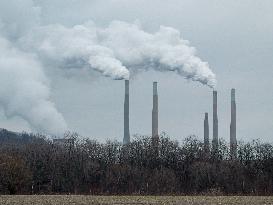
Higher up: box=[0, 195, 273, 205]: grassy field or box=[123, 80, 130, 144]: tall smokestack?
box=[123, 80, 130, 144]: tall smokestack

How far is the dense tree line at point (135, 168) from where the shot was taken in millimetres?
59625

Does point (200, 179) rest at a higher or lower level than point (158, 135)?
lower

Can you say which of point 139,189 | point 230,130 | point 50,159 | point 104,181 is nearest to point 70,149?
point 50,159

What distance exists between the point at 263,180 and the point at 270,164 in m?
5.06

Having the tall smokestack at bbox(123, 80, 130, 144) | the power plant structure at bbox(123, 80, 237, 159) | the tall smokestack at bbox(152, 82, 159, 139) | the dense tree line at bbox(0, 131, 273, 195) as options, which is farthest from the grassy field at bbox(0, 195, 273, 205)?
the tall smokestack at bbox(123, 80, 130, 144)

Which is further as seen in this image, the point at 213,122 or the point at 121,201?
the point at 213,122

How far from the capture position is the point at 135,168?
6681 centimetres

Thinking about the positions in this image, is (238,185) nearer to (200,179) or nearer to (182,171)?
(200,179)

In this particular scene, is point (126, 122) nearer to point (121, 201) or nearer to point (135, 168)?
point (135, 168)

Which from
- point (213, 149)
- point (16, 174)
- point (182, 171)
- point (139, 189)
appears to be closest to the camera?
point (16, 174)

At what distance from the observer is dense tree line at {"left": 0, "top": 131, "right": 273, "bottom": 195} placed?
5962 centimetres

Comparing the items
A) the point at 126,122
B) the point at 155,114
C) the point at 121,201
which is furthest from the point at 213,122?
the point at 121,201

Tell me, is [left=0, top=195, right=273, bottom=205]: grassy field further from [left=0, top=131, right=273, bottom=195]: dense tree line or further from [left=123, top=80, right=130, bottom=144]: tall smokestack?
[left=123, top=80, right=130, bottom=144]: tall smokestack

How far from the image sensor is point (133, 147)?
7581 centimetres
